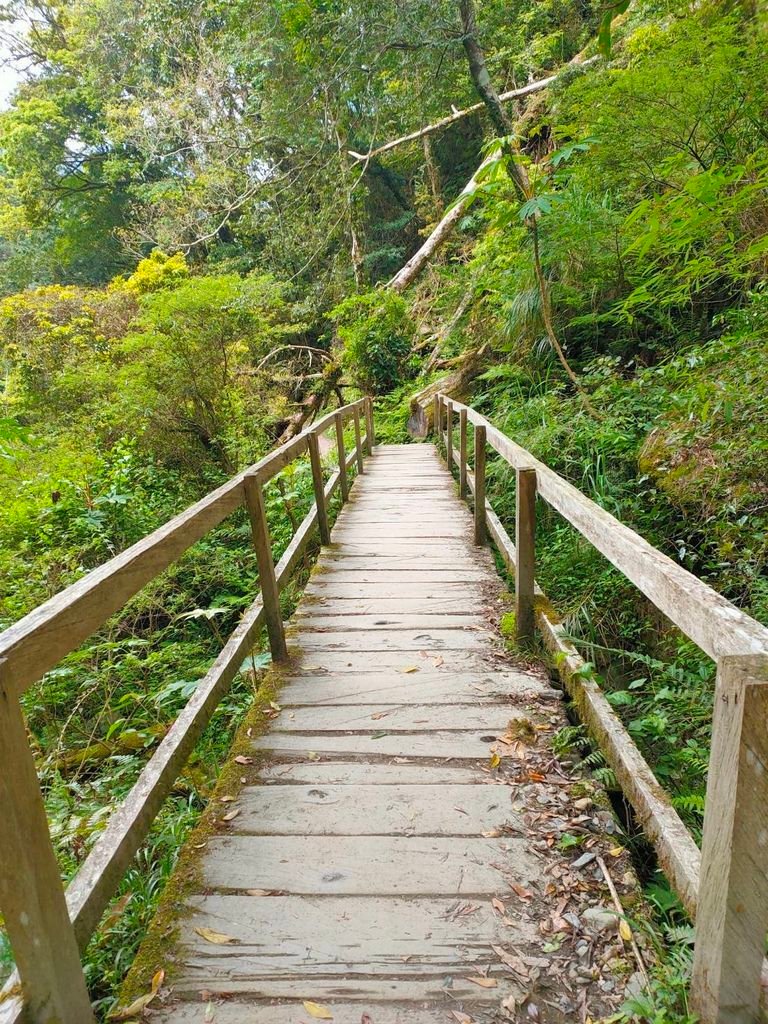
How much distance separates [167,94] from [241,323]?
10780 mm

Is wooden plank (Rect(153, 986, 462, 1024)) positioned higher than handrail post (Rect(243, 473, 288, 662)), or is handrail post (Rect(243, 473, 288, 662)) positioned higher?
handrail post (Rect(243, 473, 288, 662))

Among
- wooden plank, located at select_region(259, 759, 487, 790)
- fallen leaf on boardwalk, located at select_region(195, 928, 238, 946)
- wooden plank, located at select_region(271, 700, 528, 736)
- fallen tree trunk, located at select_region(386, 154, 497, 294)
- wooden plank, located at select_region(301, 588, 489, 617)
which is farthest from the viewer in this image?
fallen tree trunk, located at select_region(386, 154, 497, 294)

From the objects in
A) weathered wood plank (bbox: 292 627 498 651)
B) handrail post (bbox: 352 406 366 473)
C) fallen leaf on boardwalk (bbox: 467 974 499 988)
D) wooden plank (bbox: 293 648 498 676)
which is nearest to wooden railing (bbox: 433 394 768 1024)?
fallen leaf on boardwalk (bbox: 467 974 499 988)

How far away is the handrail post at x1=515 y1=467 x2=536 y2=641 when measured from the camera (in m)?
2.75

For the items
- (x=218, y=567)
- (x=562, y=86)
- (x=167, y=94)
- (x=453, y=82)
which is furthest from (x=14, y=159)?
(x=218, y=567)

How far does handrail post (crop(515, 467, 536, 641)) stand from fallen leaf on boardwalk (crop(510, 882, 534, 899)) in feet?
4.86

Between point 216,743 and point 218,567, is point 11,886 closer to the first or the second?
point 216,743

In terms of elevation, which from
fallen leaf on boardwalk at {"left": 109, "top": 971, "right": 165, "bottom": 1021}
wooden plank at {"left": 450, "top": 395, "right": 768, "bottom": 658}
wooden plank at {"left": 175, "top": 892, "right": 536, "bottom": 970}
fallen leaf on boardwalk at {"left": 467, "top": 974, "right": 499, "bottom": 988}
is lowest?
fallen leaf on boardwalk at {"left": 467, "top": 974, "right": 499, "bottom": 988}

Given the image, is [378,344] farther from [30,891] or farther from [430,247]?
[30,891]

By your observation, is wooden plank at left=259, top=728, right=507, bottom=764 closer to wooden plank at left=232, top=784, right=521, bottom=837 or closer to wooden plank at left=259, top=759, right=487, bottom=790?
wooden plank at left=259, top=759, right=487, bottom=790

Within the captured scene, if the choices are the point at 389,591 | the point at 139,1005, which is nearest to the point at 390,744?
the point at 139,1005

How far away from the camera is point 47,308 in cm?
Result: 1205

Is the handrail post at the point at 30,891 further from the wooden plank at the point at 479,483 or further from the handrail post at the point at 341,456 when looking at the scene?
the handrail post at the point at 341,456

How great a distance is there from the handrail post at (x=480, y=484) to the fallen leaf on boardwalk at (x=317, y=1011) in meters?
3.47
